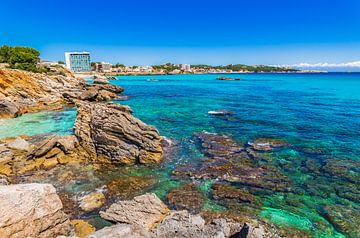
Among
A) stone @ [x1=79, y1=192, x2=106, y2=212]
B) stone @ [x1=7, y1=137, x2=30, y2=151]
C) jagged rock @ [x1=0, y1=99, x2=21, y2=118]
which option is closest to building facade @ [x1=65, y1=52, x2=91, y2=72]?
jagged rock @ [x1=0, y1=99, x2=21, y2=118]

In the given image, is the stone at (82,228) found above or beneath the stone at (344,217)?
above

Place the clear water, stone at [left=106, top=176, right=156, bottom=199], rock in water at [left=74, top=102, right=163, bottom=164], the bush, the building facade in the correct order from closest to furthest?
stone at [left=106, top=176, right=156, bottom=199]
rock in water at [left=74, top=102, right=163, bottom=164]
the clear water
the bush
the building facade

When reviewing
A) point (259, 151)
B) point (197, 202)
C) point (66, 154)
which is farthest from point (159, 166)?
point (259, 151)

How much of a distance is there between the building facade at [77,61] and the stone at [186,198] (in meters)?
192

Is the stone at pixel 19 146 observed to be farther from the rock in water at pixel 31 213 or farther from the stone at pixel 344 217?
the stone at pixel 344 217

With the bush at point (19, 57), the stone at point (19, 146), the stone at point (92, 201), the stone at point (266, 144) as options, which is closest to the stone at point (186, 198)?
the stone at point (92, 201)

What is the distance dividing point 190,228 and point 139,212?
7.99 feet

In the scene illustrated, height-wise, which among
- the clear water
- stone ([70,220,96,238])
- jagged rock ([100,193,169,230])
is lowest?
the clear water

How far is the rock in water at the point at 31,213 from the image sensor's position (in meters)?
6.89

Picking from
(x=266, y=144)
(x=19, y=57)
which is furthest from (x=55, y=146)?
(x=19, y=57)

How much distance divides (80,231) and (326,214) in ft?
34.1

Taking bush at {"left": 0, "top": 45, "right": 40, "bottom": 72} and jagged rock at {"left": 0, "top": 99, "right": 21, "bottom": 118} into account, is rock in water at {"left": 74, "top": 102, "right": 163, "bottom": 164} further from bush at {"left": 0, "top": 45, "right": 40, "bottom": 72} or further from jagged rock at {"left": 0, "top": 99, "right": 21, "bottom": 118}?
bush at {"left": 0, "top": 45, "right": 40, "bottom": 72}

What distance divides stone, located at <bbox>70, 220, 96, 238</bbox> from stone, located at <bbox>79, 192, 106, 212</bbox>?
114 centimetres

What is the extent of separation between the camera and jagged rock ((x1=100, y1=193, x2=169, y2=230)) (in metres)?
9.40
